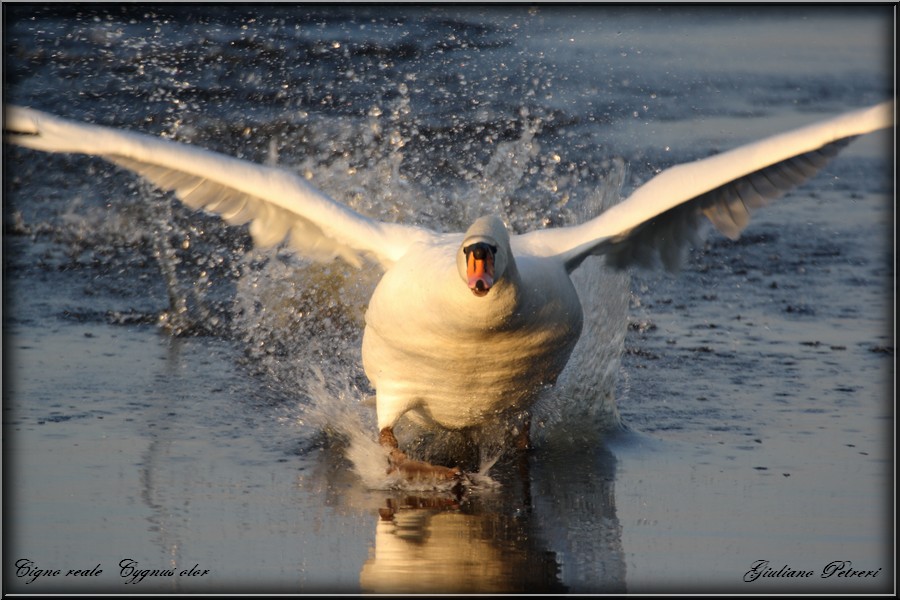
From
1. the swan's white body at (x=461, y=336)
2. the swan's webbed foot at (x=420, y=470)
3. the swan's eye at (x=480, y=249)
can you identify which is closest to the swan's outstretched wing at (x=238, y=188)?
the swan's white body at (x=461, y=336)

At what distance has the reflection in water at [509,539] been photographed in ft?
18.1

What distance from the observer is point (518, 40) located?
15211 mm

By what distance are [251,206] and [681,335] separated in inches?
144

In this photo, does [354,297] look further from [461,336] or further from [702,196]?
[461,336]

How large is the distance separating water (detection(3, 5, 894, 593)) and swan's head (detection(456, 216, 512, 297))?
118 cm

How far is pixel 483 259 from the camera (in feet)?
19.5

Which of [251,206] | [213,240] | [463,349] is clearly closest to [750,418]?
[463,349]

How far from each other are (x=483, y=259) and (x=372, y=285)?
3623mm

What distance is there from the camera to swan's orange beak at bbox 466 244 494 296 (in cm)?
591

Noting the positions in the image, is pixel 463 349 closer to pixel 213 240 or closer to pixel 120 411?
pixel 120 411

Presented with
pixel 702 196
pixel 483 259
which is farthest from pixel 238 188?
pixel 702 196

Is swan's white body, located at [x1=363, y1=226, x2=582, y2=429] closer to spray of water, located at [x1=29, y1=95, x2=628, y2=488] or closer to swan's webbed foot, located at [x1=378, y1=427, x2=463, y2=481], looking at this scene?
swan's webbed foot, located at [x1=378, y1=427, x2=463, y2=481]

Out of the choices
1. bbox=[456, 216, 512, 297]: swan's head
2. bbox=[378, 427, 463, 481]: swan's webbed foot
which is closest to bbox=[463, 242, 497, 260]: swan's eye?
bbox=[456, 216, 512, 297]: swan's head

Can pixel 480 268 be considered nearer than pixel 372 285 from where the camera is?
Yes
